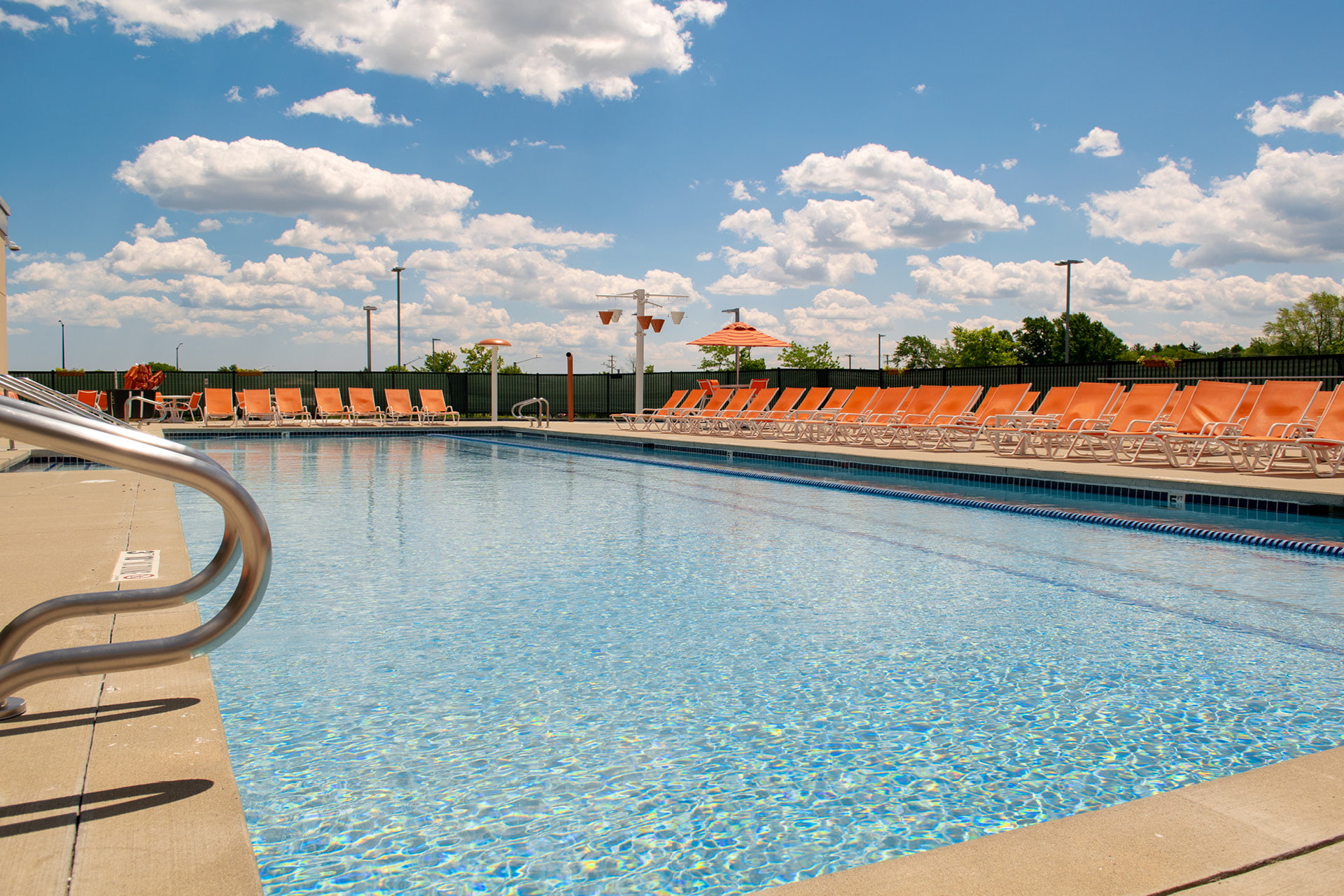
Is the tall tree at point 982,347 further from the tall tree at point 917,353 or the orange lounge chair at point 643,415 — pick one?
the orange lounge chair at point 643,415

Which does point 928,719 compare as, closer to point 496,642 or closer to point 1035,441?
point 496,642

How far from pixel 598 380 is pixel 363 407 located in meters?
8.15

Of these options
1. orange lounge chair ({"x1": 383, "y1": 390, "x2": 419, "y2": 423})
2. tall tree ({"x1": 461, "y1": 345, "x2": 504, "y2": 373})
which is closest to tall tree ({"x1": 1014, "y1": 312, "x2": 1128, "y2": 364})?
tall tree ({"x1": 461, "y1": 345, "x2": 504, "y2": 373})

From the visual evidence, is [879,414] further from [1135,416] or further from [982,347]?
[982,347]

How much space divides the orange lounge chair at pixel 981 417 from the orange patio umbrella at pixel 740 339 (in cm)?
556

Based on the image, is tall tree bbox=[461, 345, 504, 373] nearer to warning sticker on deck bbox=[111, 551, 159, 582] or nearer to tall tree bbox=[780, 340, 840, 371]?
tall tree bbox=[780, 340, 840, 371]

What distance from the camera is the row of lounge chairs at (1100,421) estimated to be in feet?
28.5

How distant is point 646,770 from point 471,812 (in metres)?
0.50

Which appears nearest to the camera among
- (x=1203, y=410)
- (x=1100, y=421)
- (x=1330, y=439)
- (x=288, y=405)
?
(x=1330, y=439)

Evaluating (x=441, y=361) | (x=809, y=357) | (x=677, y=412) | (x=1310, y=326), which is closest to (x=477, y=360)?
(x=441, y=361)

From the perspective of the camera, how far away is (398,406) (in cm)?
2178

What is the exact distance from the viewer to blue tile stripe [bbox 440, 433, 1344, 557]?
19.2 feet

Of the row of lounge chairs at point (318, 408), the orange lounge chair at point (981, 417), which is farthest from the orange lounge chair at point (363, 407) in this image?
the orange lounge chair at point (981, 417)

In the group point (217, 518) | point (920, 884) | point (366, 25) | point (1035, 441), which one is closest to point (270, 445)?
point (366, 25)
